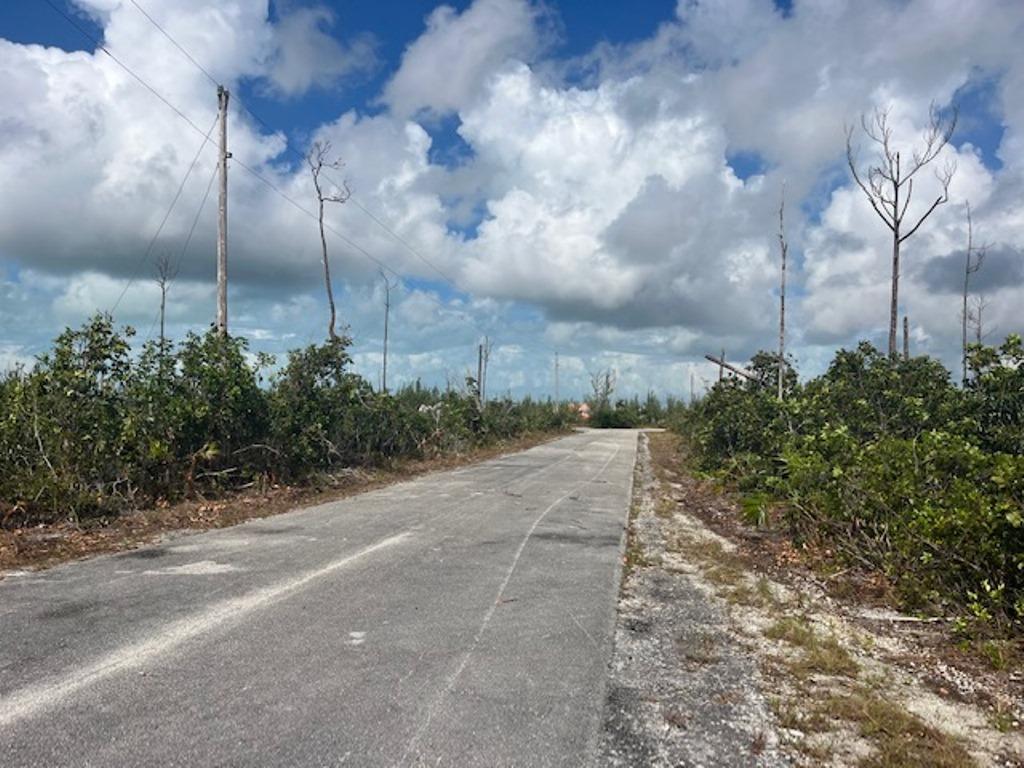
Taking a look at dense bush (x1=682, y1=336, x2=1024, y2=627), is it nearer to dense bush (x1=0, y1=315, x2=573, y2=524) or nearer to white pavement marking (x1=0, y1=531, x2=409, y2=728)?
white pavement marking (x1=0, y1=531, x2=409, y2=728)

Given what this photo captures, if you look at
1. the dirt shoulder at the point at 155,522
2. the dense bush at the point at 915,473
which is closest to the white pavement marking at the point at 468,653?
the dense bush at the point at 915,473

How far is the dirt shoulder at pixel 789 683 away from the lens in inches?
153

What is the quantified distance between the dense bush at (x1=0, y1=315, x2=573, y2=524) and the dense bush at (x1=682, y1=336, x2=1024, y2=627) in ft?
29.4

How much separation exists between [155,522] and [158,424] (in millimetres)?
2291

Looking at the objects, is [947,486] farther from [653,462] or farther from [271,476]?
[653,462]

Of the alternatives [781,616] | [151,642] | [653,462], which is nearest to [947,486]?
[781,616]

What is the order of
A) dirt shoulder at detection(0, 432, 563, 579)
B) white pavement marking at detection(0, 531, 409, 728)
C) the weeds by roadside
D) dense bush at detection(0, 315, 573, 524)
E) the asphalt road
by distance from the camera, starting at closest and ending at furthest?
the asphalt road → the weeds by roadside → white pavement marking at detection(0, 531, 409, 728) → dirt shoulder at detection(0, 432, 563, 579) → dense bush at detection(0, 315, 573, 524)

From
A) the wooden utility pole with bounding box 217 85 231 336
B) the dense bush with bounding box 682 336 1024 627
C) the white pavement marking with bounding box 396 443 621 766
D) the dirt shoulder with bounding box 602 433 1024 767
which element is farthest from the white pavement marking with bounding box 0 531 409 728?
the wooden utility pole with bounding box 217 85 231 336

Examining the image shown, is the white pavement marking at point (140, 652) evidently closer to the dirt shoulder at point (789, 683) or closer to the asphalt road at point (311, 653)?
the asphalt road at point (311, 653)

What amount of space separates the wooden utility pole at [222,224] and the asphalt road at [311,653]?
6675 mm

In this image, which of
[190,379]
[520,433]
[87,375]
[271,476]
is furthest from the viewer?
[520,433]

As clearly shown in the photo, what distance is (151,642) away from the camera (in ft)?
16.9

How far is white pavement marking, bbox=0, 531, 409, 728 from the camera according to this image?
13.3 ft

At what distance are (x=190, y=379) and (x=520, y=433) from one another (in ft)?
90.2
